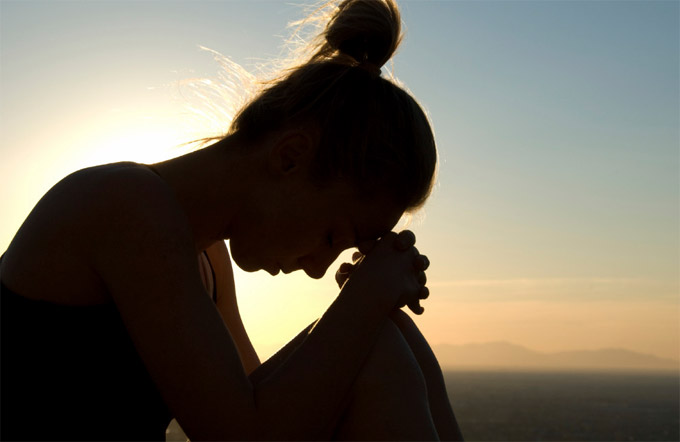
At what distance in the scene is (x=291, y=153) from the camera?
6.89 feet

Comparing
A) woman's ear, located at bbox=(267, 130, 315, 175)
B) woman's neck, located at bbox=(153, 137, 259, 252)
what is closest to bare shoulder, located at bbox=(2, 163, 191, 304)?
woman's neck, located at bbox=(153, 137, 259, 252)

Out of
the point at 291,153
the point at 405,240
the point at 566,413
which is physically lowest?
the point at 566,413

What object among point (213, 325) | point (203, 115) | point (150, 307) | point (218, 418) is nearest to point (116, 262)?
point (150, 307)

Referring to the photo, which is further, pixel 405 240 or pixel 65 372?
pixel 405 240

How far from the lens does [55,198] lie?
1.89 metres

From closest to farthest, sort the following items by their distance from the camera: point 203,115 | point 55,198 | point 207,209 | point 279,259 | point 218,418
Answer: point 218,418
point 55,198
point 207,209
point 279,259
point 203,115

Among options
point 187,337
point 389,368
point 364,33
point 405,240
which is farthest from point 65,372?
point 364,33

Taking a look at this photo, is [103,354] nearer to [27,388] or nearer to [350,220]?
[27,388]

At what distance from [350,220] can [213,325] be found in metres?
0.62

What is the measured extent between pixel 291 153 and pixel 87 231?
0.63 meters

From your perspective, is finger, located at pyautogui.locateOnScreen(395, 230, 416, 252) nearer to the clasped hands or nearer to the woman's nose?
the clasped hands

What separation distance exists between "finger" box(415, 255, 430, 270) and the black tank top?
948 mm

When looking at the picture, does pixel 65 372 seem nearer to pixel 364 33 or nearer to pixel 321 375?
pixel 321 375

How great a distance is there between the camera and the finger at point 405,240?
231cm
